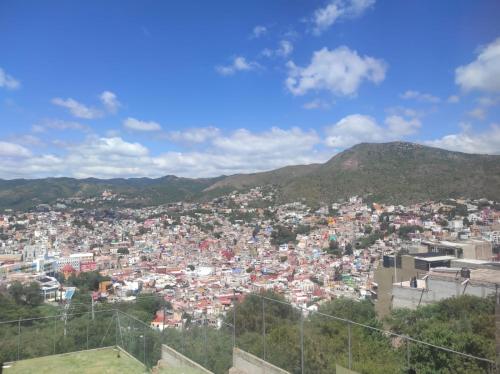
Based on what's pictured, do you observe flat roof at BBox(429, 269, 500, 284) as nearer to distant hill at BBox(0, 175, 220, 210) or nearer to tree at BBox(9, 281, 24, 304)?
tree at BBox(9, 281, 24, 304)

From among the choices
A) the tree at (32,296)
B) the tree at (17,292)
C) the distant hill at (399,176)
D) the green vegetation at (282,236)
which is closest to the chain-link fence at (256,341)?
the tree at (32,296)

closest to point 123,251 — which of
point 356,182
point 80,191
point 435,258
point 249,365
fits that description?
point 356,182

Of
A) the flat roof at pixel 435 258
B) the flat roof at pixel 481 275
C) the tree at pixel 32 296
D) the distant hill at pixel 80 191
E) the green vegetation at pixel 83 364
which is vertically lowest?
the tree at pixel 32 296

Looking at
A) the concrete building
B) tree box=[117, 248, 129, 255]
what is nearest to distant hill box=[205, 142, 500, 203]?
tree box=[117, 248, 129, 255]

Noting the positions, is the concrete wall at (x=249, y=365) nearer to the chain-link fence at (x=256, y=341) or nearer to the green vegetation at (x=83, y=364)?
the chain-link fence at (x=256, y=341)

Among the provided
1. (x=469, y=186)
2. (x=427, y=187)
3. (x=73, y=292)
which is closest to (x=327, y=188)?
(x=427, y=187)

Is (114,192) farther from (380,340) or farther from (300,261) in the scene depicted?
(380,340)

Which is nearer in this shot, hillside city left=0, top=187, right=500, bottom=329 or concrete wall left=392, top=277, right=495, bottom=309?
concrete wall left=392, top=277, right=495, bottom=309

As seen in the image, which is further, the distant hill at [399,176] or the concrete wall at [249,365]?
the distant hill at [399,176]
